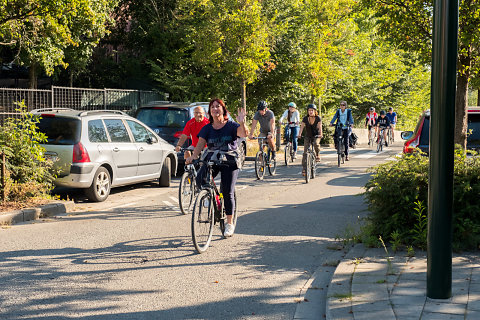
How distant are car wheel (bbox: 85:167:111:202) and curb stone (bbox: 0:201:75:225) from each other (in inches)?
32.3

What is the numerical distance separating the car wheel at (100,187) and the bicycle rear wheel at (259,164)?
174 inches

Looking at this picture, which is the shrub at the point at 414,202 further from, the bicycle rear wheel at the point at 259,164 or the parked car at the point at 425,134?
the bicycle rear wheel at the point at 259,164

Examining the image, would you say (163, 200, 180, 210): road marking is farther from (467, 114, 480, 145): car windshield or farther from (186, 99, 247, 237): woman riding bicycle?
(467, 114, 480, 145): car windshield

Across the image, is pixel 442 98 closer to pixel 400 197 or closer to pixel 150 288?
pixel 400 197

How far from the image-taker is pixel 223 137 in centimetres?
773

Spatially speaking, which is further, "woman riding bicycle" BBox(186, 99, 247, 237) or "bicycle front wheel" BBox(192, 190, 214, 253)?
"woman riding bicycle" BBox(186, 99, 247, 237)

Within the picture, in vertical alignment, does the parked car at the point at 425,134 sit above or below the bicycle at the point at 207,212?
above

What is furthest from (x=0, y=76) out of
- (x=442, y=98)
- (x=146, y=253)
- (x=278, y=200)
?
(x=442, y=98)

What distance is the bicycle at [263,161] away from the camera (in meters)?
14.7

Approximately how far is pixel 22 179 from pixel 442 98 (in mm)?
7340

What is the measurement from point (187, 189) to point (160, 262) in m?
3.59

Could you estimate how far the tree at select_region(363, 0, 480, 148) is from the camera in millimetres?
13617

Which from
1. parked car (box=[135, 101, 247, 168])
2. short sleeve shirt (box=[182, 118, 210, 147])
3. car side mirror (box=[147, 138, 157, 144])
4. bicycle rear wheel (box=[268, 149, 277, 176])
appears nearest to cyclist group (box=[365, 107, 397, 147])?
bicycle rear wheel (box=[268, 149, 277, 176])

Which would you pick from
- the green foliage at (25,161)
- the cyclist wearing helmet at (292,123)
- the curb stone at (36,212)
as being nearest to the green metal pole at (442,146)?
the curb stone at (36,212)
